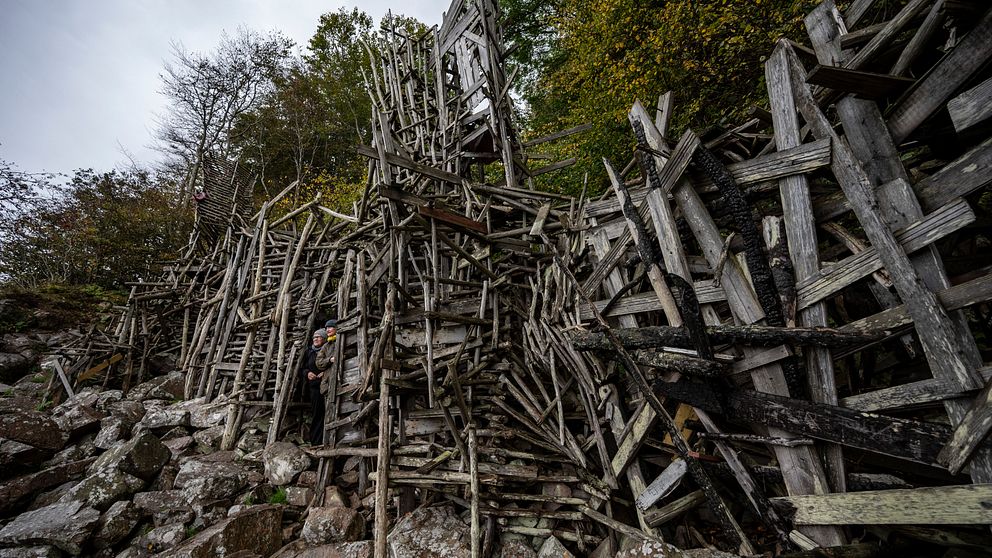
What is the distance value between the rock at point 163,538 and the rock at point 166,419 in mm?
3483

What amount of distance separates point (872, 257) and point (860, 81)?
48.4 inches

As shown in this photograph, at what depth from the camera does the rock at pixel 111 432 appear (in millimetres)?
7074

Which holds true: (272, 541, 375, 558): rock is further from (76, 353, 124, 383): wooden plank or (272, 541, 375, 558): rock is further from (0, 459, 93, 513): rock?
(76, 353, 124, 383): wooden plank

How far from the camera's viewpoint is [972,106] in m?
2.04

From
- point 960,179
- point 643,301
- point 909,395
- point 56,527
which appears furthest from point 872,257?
point 56,527

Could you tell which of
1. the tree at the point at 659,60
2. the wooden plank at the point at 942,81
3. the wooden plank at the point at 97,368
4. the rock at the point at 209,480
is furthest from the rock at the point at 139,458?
the tree at the point at 659,60

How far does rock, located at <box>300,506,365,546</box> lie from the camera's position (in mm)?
4570

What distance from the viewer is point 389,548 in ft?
13.7

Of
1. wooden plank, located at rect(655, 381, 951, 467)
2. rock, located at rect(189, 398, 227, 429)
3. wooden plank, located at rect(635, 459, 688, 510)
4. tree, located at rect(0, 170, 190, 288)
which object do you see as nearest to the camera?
wooden plank, located at rect(655, 381, 951, 467)

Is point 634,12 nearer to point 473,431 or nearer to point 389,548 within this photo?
point 473,431

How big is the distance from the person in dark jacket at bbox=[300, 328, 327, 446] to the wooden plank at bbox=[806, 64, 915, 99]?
7.91 m

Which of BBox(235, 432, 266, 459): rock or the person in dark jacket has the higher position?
the person in dark jacket

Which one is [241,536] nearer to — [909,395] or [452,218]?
[452,218]

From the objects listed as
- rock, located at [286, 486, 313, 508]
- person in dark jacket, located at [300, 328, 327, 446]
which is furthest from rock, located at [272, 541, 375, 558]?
person in dark jacket, located at [300, 328, 327, 446]
